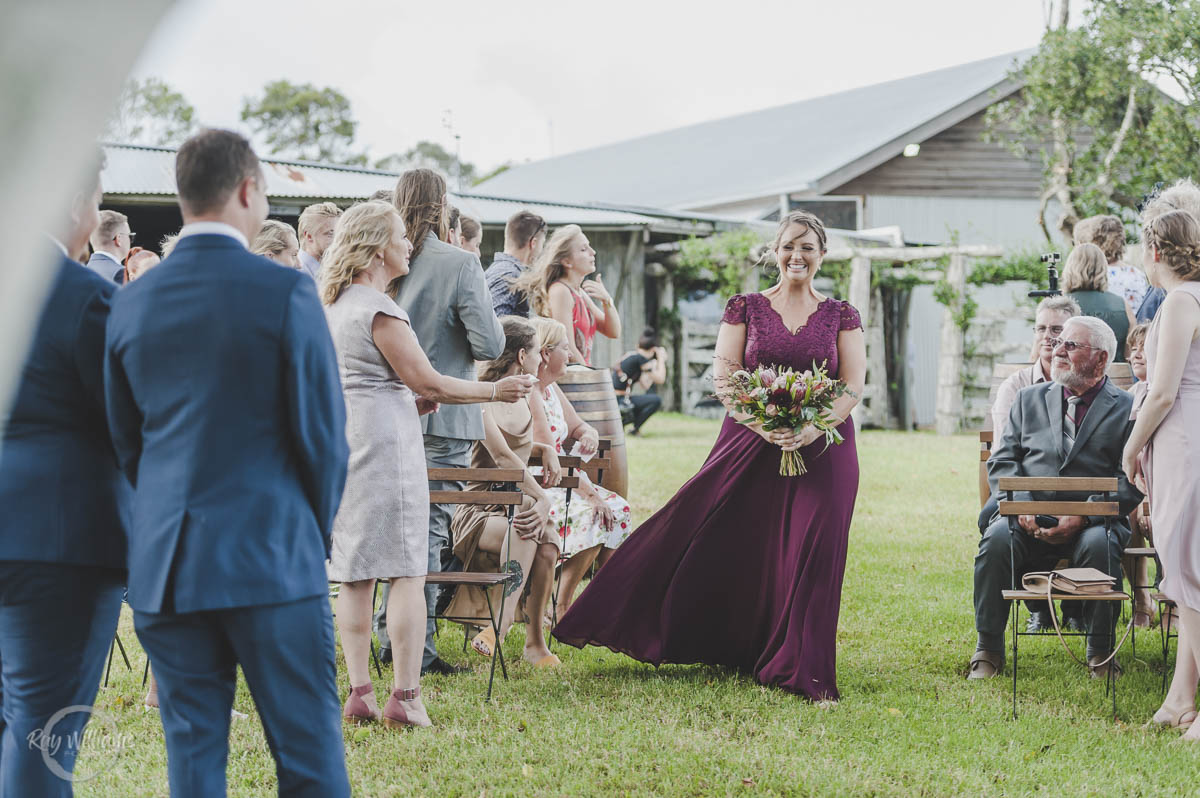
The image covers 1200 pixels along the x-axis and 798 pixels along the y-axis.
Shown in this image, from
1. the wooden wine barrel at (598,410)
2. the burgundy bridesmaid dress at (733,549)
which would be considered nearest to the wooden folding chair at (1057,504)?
the burgundy bridesmaid dress at (733,549)

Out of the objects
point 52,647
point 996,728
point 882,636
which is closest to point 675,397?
point 882,636

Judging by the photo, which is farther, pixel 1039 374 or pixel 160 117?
pixel 160 117

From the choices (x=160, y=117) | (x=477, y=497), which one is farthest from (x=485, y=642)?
(x=160, y=117)

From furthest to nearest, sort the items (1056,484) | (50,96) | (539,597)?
1. (539,597)
2. (1056,484)
3. (50,96)

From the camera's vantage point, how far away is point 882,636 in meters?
6.05

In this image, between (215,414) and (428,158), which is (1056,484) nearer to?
(215,414)

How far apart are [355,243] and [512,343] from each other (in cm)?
141

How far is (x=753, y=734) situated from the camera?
4.39m

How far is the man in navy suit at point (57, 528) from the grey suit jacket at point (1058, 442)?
4226 millimetres

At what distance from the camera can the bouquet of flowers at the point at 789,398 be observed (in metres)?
4.91

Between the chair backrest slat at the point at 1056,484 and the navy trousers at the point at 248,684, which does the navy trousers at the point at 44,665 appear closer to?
the navy trousers at the point at 248,684

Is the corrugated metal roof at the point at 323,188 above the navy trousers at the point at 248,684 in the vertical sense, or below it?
above

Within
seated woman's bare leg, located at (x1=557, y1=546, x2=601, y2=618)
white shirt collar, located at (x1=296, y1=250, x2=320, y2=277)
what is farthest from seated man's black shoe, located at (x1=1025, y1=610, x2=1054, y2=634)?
white shirt collar, located at (x1=296, y1=250, x2=320, y2=277)

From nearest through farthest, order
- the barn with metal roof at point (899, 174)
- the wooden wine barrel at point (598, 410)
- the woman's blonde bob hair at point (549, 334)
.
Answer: the woman's blonde bob hair at point (549, 334), the wooden wine barrel at point (598, 410), the barn with metal roof at point (899, 174)
